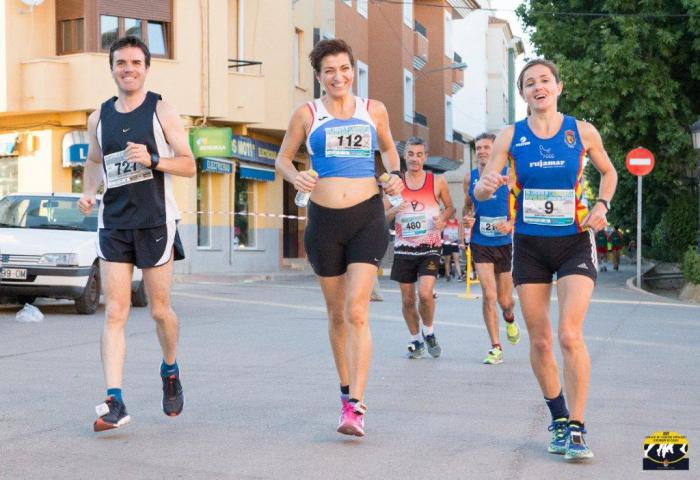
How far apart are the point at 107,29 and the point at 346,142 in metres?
24.5

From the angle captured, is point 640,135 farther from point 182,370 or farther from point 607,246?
point 182,370

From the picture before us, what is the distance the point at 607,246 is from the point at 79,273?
102 ft

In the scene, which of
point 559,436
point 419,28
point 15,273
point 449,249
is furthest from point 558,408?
point 419,28

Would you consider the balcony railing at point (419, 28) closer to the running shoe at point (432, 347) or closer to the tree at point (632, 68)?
the tree at point (632, 68)

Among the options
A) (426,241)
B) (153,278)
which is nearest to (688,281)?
(426,241)

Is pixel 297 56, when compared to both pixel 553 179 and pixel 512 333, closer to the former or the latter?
pixel 512 333

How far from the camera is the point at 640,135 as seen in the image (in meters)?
30.9

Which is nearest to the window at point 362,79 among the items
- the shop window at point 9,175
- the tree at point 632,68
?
the tree at point 632,68

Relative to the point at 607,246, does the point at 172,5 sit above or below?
above

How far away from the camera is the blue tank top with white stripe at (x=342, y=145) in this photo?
22.9 feet

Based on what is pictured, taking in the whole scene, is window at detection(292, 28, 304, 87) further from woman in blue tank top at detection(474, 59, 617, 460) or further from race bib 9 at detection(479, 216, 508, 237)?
woman in blue tank top at detection(474, 59, 617, 460)

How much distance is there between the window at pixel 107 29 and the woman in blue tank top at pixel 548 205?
24980mm

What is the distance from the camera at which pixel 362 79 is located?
146 feet

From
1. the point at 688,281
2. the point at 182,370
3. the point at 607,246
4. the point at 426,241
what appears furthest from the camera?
the point at 607,246
